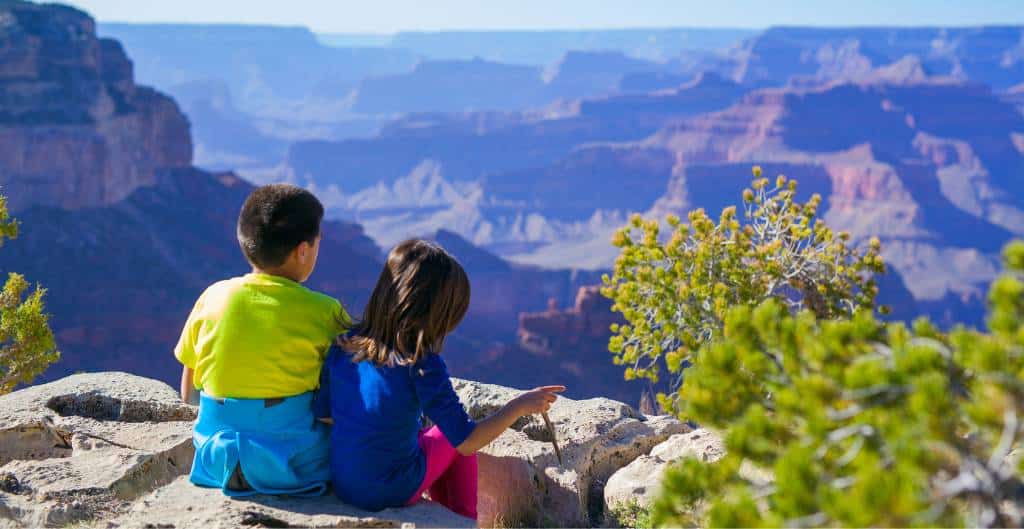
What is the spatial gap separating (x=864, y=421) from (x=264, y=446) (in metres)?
2.12

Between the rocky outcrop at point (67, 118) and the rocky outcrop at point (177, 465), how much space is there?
145 feet

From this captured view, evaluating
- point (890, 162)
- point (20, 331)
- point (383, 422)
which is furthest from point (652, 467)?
point (890, 162)

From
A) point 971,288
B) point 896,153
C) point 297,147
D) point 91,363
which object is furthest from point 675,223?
point 297,147

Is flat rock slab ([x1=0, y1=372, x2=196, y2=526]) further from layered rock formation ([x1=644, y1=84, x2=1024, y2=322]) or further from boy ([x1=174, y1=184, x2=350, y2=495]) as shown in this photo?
layered rock formation ([x1=644, y1=84, x2=1024, y2=322])

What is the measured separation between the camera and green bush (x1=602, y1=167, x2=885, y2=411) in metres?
6.29

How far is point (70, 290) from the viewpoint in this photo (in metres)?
41.0

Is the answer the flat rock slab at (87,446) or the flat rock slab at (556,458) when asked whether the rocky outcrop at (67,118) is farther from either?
the flat rock slab at (556,458)

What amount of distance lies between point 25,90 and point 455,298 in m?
51.9

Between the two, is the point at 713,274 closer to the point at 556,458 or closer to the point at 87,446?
the point at 556,458

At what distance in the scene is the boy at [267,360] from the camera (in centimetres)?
330

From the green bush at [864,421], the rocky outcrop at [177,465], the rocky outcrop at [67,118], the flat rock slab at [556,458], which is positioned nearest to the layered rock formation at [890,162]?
the rocky outcrop at [67,118]

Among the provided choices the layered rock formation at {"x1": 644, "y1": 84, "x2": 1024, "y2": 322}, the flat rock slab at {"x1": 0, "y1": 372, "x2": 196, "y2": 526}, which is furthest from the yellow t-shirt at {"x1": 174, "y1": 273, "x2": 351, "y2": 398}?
the layered rock formation at {"x1": 644, "y1": 84, "x2": 1024, "y2": 322}

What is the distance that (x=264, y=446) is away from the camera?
10.8ft

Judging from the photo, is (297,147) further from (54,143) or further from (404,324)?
(404,324)
